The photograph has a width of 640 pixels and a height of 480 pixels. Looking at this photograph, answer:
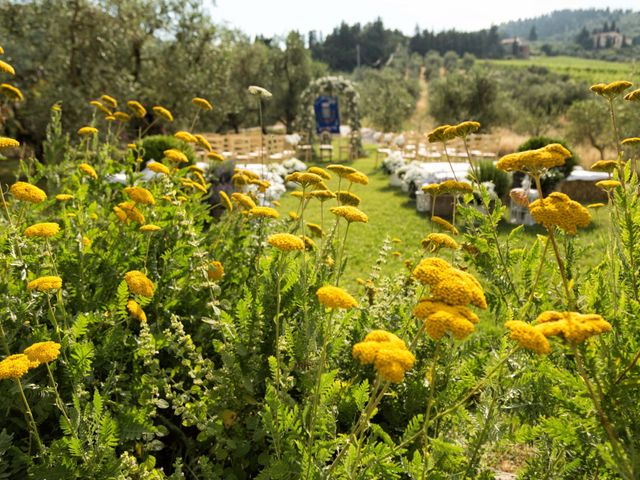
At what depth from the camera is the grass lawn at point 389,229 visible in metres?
6.45

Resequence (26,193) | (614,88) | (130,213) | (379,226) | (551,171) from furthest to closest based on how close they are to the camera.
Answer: (551,171)
(379,226)
(130,213)
(614,88)
(26,193)

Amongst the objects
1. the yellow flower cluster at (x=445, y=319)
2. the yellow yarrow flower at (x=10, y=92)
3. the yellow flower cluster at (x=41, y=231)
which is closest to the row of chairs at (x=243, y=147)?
the yellow yarrow flower at (x=10, y=92)

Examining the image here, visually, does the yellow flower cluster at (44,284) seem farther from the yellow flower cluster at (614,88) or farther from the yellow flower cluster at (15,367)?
the yellow flower cluster at (614,88)

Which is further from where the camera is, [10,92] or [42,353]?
[10,92]

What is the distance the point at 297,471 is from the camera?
153cm

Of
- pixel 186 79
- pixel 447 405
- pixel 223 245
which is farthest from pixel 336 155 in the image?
pixel 447 405

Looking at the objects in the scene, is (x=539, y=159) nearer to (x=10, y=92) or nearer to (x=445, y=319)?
(x=445, y=319)

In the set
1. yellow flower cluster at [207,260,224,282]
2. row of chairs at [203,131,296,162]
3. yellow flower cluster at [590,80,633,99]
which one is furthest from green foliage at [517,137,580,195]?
yellow flower cluster at [207,260,224,282]

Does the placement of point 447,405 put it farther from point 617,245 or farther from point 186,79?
point 186,79

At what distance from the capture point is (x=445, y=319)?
3.53ft

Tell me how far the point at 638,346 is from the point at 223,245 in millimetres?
2520

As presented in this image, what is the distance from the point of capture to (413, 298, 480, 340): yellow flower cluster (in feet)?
3.47

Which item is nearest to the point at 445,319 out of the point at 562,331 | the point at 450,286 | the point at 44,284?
the point at 450,286

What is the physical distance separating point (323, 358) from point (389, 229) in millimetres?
7596
